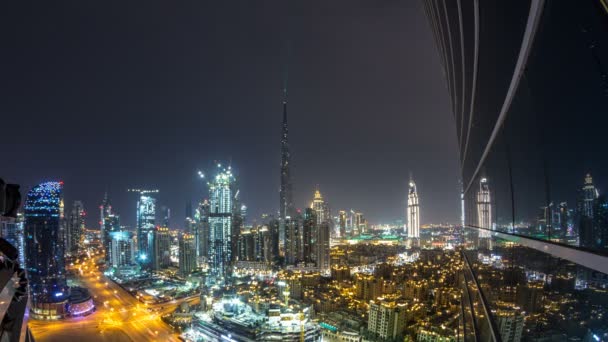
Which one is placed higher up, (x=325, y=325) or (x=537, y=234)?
(x=537, y=234)

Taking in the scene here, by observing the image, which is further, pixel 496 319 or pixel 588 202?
pixel 496 319

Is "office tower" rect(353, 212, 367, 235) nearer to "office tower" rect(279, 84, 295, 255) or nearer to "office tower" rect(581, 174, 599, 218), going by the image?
"office tower" rect(279, 84, 295, 255)

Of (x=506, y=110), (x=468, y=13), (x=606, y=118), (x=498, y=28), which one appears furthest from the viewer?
(x=468, y=13)

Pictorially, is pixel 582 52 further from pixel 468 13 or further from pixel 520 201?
pixel 468 13

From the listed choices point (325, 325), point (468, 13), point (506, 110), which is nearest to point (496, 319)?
point (506, 110)

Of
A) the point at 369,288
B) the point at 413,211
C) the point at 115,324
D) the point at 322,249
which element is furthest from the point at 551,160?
the point at 413,211

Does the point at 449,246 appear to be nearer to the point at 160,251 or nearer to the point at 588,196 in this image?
the point at 160,251

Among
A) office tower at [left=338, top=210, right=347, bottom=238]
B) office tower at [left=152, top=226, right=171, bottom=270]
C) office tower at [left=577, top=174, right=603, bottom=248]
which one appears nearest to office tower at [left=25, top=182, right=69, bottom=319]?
office tower at [left=152, top=226, right=171, bottom=270]
